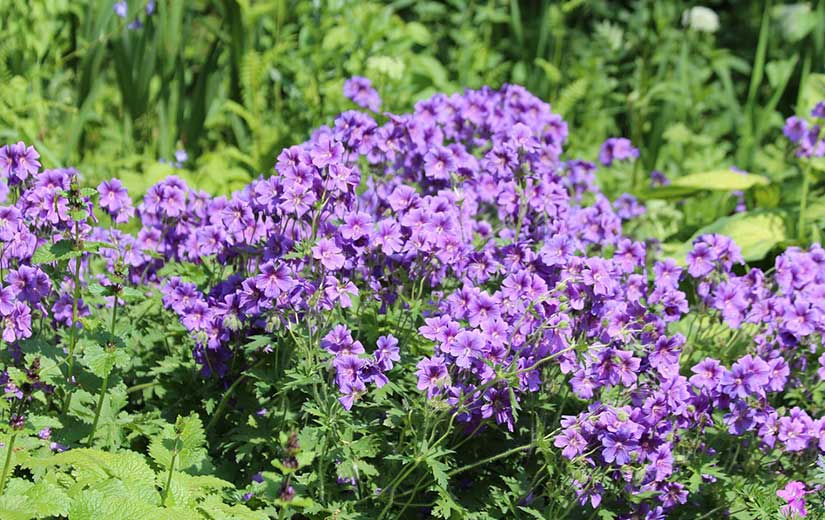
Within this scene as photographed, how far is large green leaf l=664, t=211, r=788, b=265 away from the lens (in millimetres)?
4094

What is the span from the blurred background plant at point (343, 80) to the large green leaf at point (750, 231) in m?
0.03

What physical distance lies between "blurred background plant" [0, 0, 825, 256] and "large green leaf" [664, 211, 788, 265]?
3 cm

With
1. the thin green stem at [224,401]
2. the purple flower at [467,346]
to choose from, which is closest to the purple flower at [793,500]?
the purple flower at [467,346]

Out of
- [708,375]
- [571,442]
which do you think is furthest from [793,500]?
[571,442]

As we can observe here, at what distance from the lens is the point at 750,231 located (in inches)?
166

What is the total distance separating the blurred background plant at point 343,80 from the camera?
15.1 ft

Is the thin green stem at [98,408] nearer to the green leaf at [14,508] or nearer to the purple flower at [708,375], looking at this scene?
the green leaf at [14,508]

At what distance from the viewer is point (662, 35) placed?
18.2ft

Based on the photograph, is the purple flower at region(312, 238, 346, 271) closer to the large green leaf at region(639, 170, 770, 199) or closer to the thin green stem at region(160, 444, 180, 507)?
the thin green stem at region(160, 444, 180, 507)

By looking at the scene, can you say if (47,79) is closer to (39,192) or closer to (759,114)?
(39,192)

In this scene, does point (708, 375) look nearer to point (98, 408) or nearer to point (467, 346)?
point (467, 346)

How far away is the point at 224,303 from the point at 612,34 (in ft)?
12.4

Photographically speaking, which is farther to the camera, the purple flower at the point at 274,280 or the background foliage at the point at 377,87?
the background foliage at the point at 377,87

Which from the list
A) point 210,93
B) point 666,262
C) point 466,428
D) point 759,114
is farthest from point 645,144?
point 466,428
